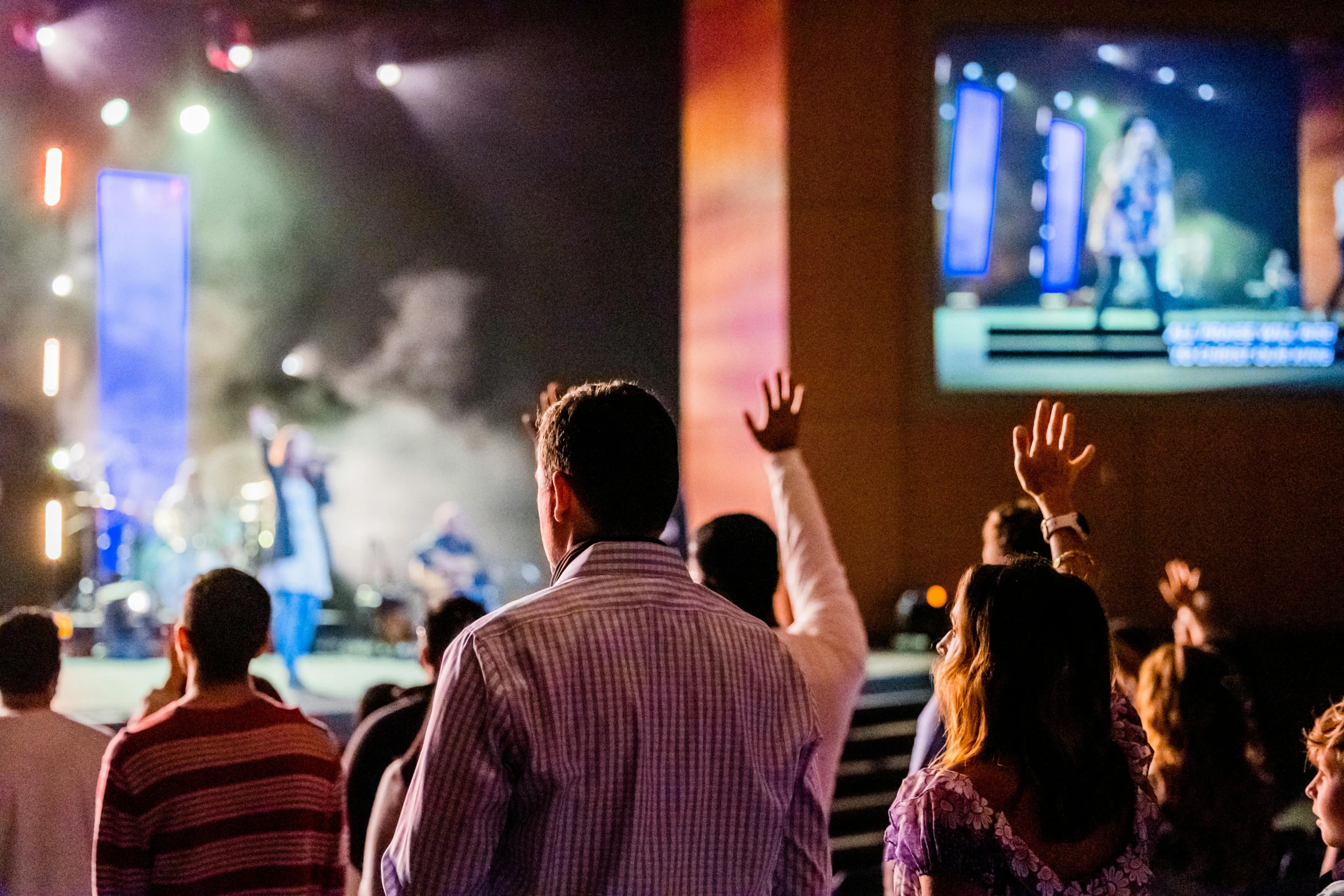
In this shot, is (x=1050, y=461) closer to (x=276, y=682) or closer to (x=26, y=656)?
(x=26, y=656)

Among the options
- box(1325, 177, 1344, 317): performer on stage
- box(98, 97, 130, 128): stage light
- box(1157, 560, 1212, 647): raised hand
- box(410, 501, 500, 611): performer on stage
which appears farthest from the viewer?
box(98, 97, 130, 128): stage light

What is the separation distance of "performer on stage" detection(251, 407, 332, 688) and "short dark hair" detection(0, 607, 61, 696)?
5346 mm

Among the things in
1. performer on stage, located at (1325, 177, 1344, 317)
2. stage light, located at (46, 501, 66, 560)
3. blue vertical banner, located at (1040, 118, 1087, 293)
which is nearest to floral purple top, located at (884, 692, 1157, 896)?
blue vertical banner, located at (1040, 118, 1087, 293)

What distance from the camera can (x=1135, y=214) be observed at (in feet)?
28.5

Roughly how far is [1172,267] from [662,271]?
3860mm

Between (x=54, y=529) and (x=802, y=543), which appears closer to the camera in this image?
(x=802, y=543)

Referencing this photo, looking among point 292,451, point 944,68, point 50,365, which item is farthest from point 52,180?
point 944,68

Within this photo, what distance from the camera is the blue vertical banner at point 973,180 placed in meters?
8.62

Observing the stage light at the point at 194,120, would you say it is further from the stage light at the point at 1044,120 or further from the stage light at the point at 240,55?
the stage light at the point at 1044,120

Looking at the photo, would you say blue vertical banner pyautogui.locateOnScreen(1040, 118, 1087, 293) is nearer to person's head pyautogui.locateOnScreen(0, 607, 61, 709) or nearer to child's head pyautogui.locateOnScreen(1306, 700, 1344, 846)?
child's head pyautogui.locateOnScreen(1306, 700, 1344, 846)

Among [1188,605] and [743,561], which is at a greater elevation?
[743,561]

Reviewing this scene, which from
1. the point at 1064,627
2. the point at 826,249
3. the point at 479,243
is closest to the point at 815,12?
the point at 826,249

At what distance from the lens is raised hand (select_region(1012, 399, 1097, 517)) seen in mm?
2184

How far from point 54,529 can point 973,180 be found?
706 centimetres
